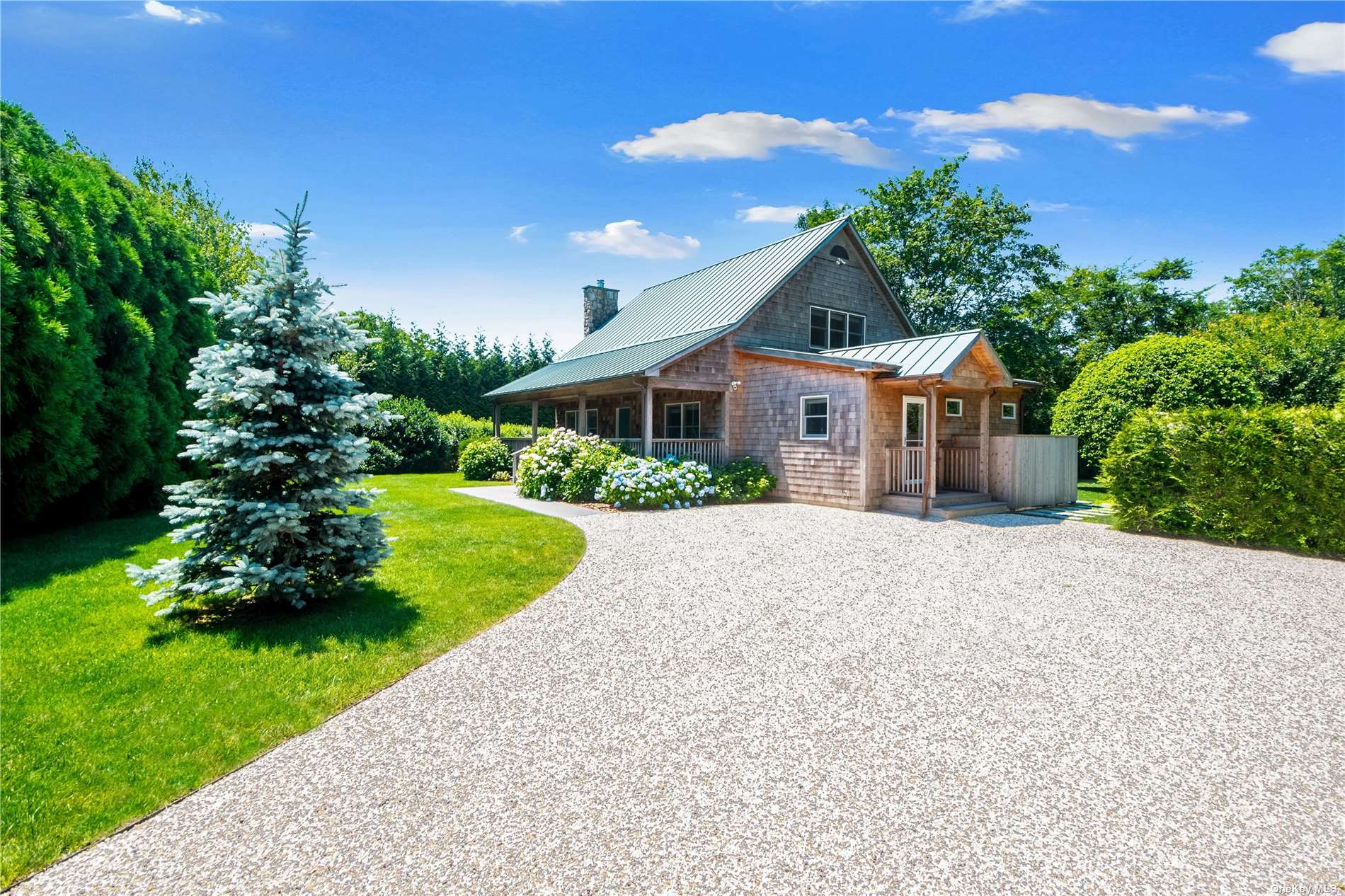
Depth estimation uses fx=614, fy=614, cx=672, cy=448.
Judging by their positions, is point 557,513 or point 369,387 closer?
point 557,513

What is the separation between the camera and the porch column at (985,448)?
44.1 ft

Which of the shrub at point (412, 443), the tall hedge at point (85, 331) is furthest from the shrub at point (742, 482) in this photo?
the shrub at point (412, 443)

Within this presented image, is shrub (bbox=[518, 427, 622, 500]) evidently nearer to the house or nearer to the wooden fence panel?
the house

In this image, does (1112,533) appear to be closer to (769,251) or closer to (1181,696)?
(1181,696)

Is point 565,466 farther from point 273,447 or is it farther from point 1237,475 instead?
point 1237,475

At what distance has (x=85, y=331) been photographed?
26.4 ft

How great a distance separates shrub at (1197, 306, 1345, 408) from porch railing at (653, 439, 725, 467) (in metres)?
14.9

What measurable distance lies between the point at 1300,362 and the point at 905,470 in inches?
603

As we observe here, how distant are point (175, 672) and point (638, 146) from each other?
17.3 metres

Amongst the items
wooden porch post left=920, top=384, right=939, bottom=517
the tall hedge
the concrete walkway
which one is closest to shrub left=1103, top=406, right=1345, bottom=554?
wooden porch post left=920, top=384, right=939, bottom=517

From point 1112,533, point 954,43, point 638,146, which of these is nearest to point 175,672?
point 1112,533

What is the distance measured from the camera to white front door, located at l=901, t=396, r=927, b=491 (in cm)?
1284

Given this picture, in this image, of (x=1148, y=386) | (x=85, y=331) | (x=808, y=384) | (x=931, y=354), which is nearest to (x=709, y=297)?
(x=808, y=384)

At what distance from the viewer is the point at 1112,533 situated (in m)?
10.5
